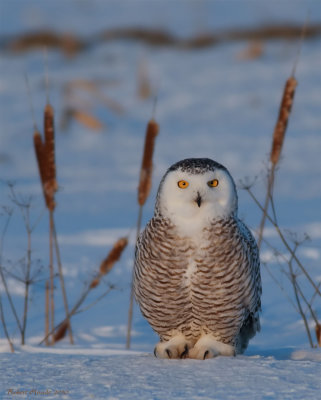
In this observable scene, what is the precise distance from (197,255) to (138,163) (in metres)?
6.89

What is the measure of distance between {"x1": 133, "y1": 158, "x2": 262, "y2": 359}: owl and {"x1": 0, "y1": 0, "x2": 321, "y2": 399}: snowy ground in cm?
24

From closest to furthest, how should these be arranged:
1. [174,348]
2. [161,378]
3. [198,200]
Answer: [161,378] < [198,200] < [174,348]

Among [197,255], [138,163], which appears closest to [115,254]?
[197,255]

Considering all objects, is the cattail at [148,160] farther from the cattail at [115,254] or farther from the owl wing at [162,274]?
the owl wing at [162,274]

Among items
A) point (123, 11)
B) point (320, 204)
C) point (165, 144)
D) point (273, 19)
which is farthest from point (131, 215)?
point (123, 11)

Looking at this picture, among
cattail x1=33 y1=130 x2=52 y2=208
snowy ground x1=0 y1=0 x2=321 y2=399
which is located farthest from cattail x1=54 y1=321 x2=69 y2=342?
cattail x1=33 y1=130 x2=52 y2=208

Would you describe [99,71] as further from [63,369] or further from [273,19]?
[63,369]

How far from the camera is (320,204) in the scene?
316 inches

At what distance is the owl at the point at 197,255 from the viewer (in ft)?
11.1

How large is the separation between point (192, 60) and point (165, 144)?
5.30 metres

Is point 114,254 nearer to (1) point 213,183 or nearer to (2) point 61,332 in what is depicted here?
(2) point 61,332

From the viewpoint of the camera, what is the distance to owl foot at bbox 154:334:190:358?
374 cm

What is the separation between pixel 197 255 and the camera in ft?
11.3

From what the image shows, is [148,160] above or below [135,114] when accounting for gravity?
below
